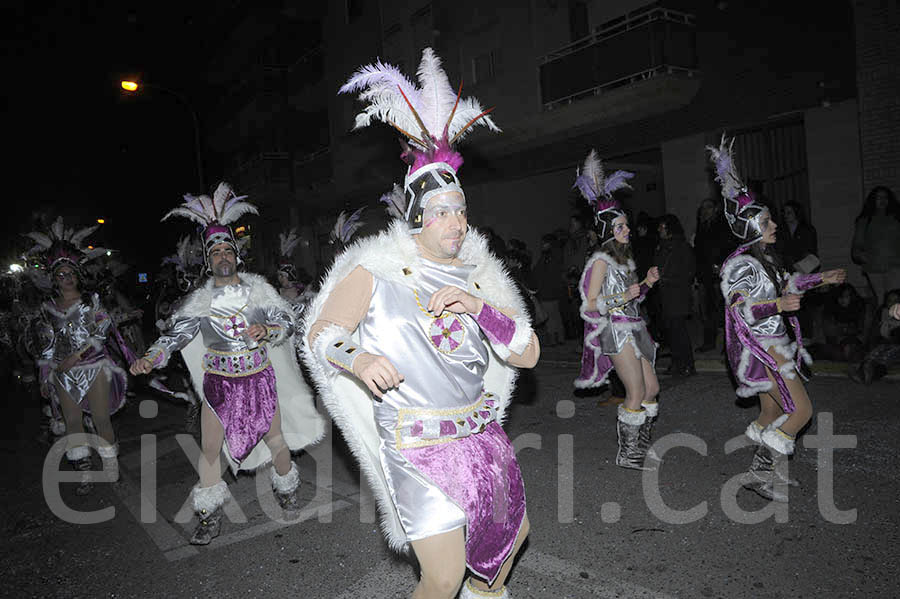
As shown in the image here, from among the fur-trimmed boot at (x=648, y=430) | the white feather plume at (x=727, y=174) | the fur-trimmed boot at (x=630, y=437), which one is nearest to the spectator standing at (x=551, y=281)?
the fur-trimmed boot at (x=648, y=430)

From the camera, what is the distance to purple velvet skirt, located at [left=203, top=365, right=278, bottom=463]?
4.65m

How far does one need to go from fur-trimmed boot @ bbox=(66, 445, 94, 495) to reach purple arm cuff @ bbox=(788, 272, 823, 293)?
20.5 feet

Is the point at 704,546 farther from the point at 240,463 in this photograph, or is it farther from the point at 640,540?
the point at 240,463

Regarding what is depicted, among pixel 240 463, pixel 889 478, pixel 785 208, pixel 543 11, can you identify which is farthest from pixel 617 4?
pixel 240 463

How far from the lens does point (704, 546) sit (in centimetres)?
394

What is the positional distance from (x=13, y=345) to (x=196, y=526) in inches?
354

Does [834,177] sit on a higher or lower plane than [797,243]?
higher

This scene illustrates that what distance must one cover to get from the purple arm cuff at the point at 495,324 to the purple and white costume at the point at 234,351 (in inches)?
102

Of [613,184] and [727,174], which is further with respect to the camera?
[613,184]

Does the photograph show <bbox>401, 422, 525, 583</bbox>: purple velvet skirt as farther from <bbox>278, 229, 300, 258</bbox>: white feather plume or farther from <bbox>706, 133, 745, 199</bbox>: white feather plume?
<bbox>278, 229, 300, 258</bbox>: white feather plume

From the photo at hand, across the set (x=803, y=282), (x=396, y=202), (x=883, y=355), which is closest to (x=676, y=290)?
(x=883, y=355)

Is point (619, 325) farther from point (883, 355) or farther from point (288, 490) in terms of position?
point (883, 355)

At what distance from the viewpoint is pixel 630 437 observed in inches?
208

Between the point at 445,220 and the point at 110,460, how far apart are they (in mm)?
4983
